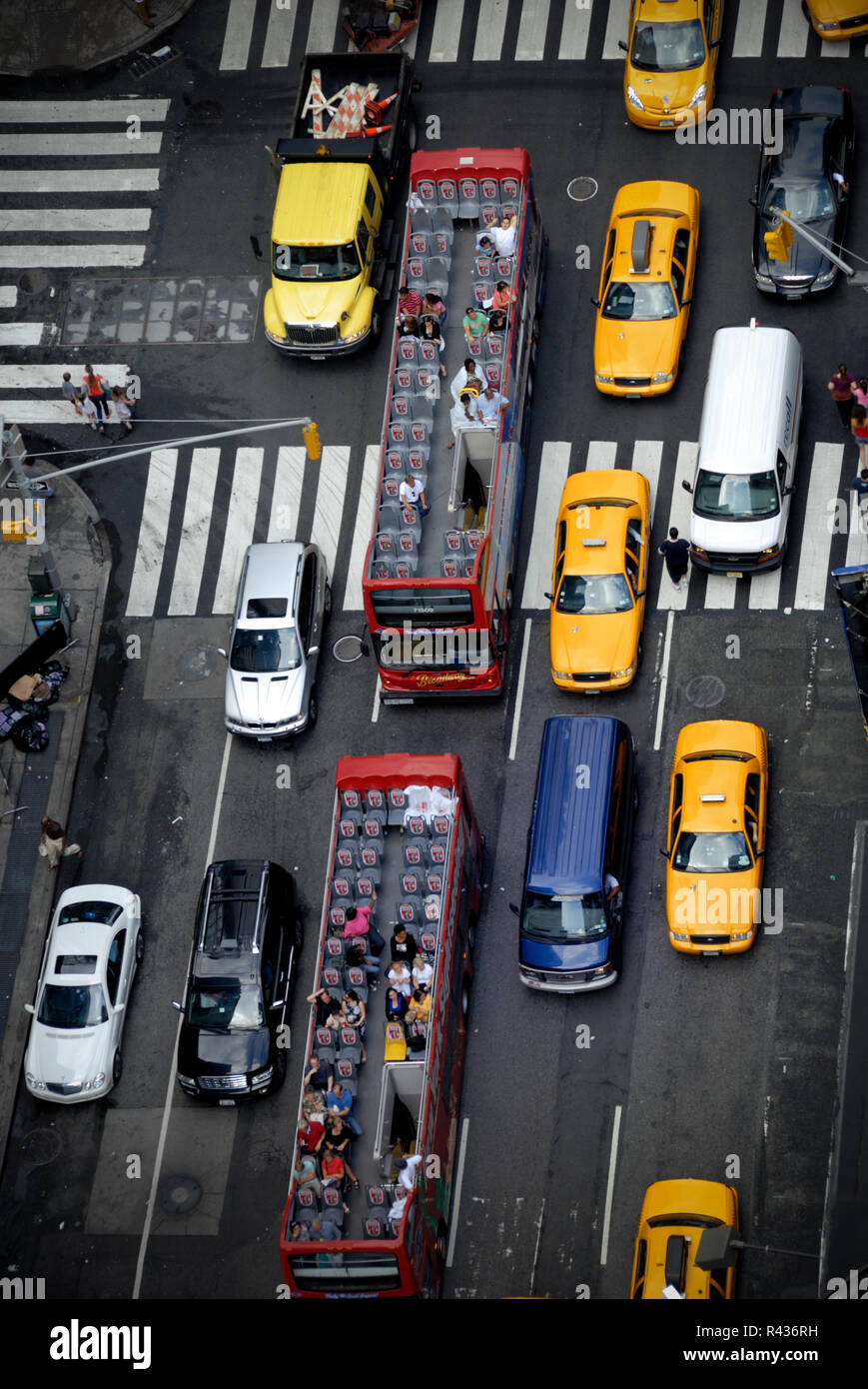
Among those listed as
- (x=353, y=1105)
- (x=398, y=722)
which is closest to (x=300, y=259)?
(x=398, y=722)

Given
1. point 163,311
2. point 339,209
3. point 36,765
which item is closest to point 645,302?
point 339,209

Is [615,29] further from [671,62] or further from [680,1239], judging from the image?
[680,1239]

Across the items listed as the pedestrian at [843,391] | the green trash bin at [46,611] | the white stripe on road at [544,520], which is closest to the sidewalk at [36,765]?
the green trash bin at [46,611]

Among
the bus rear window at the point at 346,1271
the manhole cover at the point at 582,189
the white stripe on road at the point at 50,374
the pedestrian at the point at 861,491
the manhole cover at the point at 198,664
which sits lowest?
the bus rear window at the point at 346,1271

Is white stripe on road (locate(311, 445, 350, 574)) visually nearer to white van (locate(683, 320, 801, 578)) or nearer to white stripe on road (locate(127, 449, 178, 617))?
white stripe on road (locate(127, 449, 178, 617))

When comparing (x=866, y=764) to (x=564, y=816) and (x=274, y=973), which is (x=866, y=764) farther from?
(x=274, y=973)

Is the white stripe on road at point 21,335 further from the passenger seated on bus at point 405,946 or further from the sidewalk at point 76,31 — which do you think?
the passenger seated on bus at point 405,946
